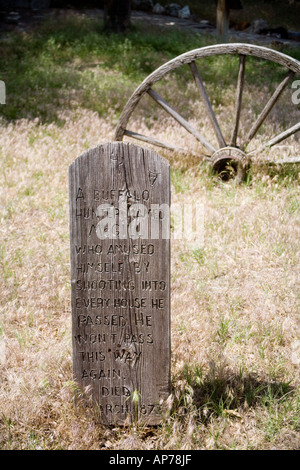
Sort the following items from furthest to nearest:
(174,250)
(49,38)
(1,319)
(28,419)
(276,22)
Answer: (276,22) → (49,38) → (174,250) → (1,319) → (28,419)

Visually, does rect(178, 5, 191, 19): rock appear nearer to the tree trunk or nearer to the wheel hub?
the tree trunk

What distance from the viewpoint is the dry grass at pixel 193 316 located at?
9.37ft

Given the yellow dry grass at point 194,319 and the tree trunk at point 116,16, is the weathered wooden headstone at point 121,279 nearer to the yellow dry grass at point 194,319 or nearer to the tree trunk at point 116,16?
the yellow dry grass at point 194,319

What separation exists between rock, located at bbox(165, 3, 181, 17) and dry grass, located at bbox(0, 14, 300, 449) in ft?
49.2

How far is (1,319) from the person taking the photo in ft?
12.4

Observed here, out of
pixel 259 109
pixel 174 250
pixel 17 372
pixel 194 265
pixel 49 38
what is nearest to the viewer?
pixel 17 372

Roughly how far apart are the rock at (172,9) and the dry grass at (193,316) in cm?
1500

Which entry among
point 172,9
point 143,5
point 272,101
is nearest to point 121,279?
point 272,101

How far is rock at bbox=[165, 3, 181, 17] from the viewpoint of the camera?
65.9 feet

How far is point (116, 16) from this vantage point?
548 inches

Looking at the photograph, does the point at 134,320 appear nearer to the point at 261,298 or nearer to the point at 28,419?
the point at 28,419

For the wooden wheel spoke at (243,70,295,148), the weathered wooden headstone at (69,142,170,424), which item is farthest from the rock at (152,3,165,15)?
the weathered wooden headstone at (69,142,170,424)

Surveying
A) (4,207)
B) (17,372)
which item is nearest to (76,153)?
(4,207)

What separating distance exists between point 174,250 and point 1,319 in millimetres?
1815
